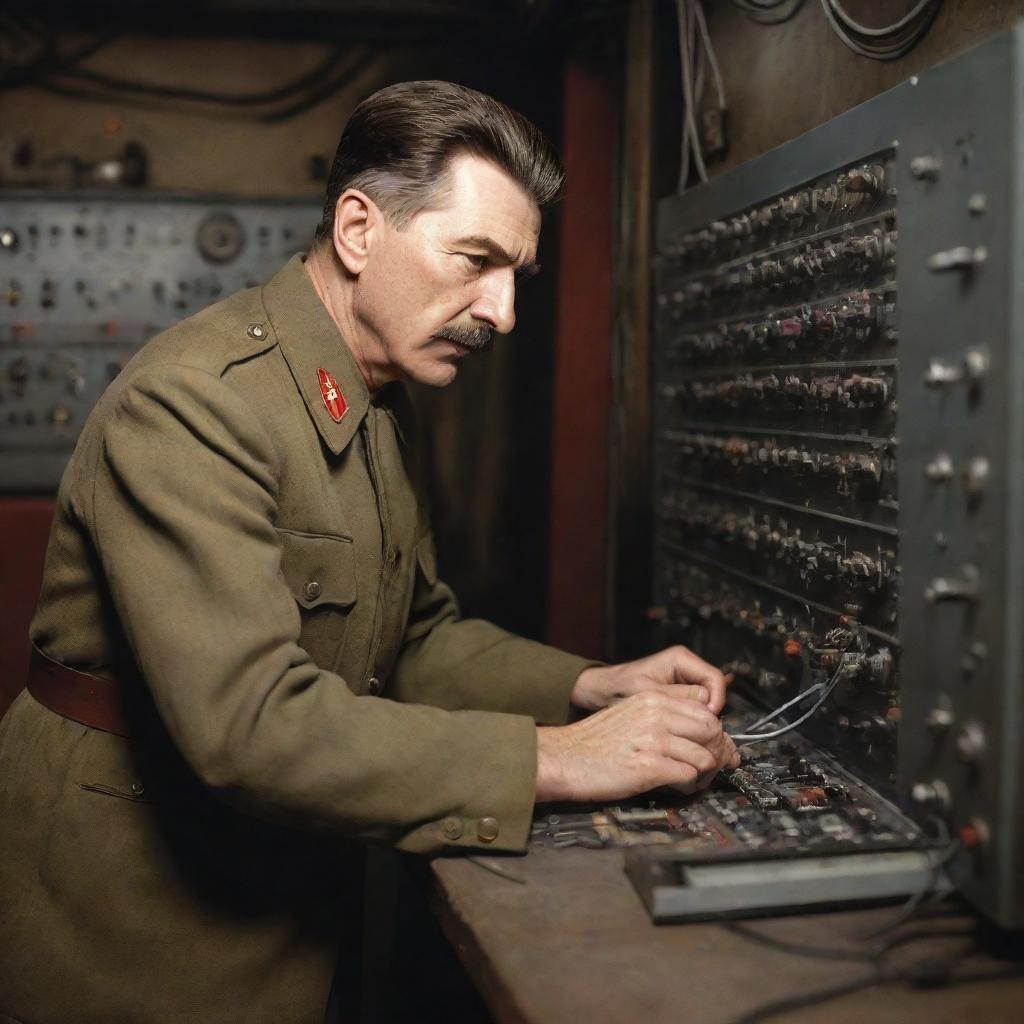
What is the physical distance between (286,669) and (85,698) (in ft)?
1.34

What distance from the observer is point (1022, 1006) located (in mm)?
1043

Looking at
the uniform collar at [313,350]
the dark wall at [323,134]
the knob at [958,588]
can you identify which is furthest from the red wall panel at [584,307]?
the knob at [958,588]

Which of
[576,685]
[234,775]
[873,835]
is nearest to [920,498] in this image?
[873,835]

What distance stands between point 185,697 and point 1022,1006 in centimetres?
91

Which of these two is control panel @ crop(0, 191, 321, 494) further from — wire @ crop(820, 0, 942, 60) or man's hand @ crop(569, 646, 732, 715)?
man's hand @ crop(569, 646, 732, 715)

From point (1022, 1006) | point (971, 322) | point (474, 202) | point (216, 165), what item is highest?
point (216, 165)

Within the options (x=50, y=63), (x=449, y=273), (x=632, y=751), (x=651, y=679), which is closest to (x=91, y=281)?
(x=50, y=63)

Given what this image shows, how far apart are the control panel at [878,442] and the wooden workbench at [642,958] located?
0.12m

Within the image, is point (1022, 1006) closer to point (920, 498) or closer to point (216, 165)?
point (920, 498)

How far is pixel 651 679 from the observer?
177 cm

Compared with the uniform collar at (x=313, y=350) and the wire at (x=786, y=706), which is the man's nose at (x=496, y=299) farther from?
the wire at (x=786, y=706)

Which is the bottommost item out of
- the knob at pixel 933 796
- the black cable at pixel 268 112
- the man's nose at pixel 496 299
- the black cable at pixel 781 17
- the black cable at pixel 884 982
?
the black cable at pixel 884 982

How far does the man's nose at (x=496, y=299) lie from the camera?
1748 millimetres

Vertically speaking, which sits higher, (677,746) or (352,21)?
(352,21)
